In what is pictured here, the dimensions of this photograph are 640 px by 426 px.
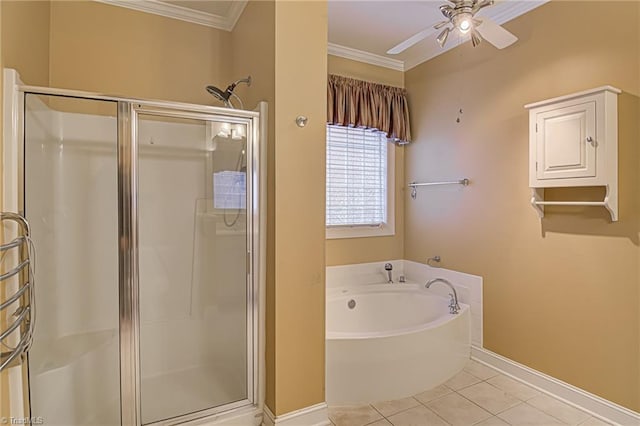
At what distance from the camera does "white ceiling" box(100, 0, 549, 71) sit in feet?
8.38

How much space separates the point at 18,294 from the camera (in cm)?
142

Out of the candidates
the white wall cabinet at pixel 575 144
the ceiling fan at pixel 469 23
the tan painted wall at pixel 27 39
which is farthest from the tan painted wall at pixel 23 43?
the white wall cabinet at pixel 575 144

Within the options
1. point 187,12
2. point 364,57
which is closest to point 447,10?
point 364,57

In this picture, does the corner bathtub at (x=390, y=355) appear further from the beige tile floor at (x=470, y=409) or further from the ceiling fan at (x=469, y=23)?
the ceiling fan at (x=469, y=23)

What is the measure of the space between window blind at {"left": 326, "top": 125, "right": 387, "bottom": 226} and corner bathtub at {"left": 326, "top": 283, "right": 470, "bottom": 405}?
0.81 metres

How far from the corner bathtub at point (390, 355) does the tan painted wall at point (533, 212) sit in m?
0.37

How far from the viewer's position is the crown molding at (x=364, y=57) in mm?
3203

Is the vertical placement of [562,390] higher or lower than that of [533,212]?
lower

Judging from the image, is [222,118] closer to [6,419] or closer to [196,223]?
[196,223]

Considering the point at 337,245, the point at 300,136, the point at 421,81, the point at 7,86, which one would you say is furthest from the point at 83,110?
the point at 421,81

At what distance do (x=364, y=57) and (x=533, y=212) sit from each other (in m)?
2.05

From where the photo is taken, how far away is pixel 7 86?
1.50 metres

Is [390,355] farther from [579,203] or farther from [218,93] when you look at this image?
[218,93]

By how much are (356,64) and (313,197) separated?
1876 mm
